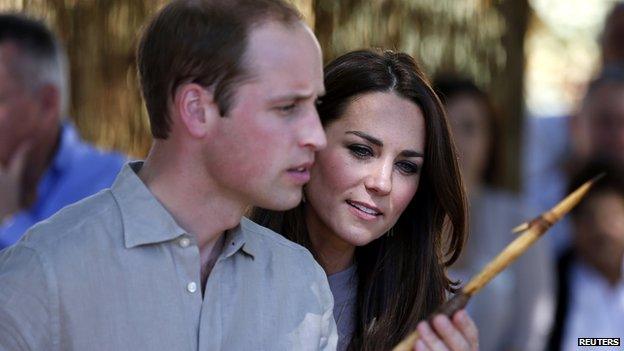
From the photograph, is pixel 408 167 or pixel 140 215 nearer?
pixel 140 215

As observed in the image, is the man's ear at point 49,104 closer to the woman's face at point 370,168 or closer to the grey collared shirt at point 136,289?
the woman's face at point 370,168

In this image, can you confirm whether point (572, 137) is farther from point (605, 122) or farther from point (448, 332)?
point (448, 332)

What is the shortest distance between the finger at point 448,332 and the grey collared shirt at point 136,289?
0.24 meters

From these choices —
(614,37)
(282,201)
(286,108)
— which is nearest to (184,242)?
(282,201)

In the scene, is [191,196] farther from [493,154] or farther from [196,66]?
[493,154]

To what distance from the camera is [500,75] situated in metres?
5.75

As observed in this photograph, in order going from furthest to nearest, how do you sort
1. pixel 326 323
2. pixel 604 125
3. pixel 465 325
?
pixel 604 125 < pixel 326 323 < pixel 465 325

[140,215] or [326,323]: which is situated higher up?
[140,215]

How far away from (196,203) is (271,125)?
0.20 metres

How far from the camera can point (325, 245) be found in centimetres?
301

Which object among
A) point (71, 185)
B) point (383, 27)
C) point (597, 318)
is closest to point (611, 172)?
point (597, 318)

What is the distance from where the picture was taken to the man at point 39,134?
4.52 m

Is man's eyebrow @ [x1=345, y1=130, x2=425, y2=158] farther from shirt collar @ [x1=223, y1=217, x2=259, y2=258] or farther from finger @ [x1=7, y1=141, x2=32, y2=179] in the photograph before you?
finger @ [x1=7, y1=141, x2=32, y2=179]
